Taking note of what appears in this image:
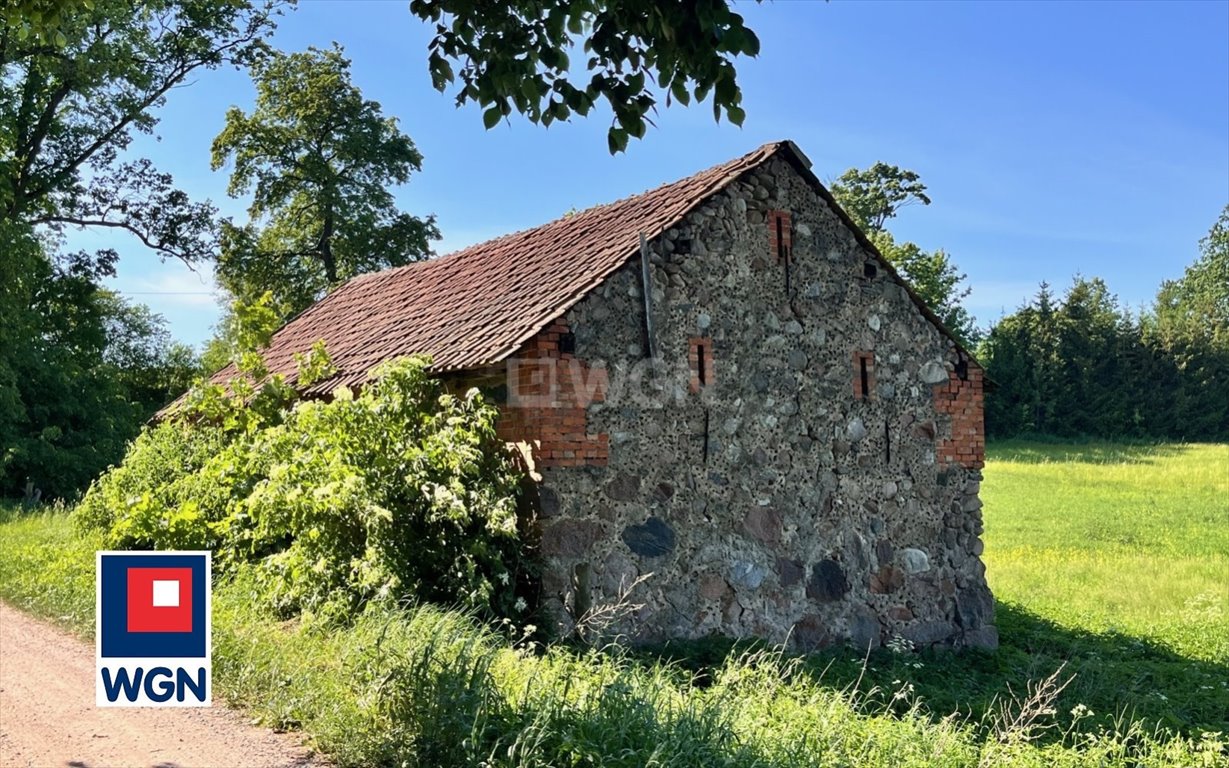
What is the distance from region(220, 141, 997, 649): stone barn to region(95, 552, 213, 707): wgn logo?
275cm

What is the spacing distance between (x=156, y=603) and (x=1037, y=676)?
26.9 feet

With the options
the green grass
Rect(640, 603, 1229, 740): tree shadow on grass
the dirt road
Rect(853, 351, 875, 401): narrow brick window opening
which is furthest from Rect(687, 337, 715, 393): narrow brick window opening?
the green grass

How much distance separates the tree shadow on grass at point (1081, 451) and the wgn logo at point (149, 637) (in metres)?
31.7

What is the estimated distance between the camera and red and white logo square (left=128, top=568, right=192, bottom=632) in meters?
7.42

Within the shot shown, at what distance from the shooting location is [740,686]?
679cm

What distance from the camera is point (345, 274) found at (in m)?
30.8

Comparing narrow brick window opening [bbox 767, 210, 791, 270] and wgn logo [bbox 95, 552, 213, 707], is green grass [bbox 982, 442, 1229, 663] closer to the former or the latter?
narrow brick window opening [bbox 767, 210, 791, 270]

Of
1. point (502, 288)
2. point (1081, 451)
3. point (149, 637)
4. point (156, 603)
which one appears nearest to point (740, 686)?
point (149, 637)

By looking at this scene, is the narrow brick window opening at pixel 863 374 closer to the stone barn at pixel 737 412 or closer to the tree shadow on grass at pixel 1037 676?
the stone barn at pixel 737 412

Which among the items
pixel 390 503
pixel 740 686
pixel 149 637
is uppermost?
pixel 390 503

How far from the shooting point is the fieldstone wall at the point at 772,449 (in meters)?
8.98

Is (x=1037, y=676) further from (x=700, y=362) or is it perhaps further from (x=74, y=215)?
(x=74, y=215)

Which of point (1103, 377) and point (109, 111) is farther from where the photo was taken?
point (1103, 377)

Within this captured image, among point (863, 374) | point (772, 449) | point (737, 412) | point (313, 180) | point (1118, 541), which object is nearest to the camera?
point (737, 412)
